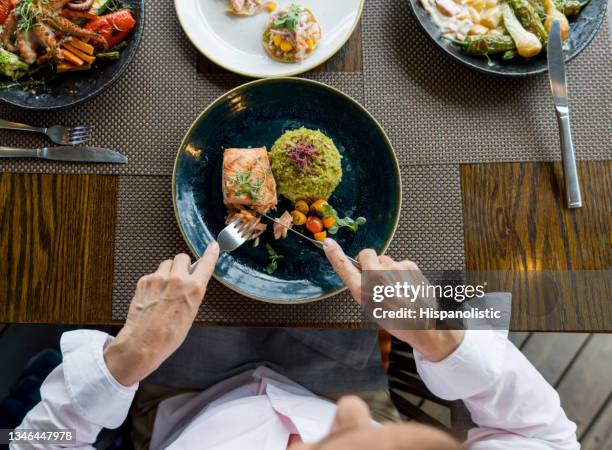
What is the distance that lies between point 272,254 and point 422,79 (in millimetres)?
721

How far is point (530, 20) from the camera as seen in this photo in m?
1.45

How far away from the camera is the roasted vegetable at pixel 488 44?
144 cm

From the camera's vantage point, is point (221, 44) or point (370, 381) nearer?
point (221, 44)

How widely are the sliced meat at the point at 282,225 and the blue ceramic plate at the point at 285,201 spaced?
0.10 ft

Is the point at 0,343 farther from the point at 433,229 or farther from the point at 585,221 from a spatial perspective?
the point at 585,221

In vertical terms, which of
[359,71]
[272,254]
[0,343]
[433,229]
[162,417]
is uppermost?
[359,71]

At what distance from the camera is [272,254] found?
4.77ft

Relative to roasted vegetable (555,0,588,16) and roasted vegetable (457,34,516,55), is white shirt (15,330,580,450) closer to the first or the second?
roasted vegetable (457,34,516,55)

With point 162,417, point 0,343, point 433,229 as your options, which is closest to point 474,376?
point 433,229

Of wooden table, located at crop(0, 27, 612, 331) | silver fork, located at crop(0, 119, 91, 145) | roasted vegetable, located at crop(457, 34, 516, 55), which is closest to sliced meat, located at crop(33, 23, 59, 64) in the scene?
silver fork, located at crop(0, 119, 91, 145)

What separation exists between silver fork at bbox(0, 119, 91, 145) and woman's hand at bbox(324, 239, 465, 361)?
812 mm

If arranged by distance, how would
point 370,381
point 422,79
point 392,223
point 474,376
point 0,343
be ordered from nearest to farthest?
point 474,376, point 392,223, point 422,79, point 370,381, point 0,343

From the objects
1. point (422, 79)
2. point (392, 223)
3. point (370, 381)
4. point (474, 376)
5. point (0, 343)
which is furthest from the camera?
point (0, 343)

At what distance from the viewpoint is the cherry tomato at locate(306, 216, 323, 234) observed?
4.72ft
